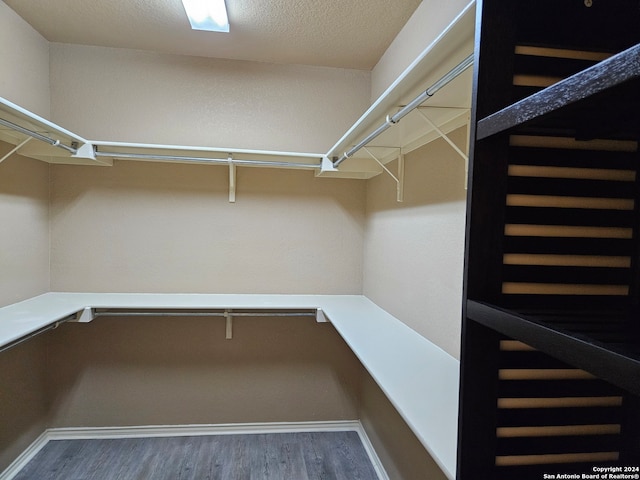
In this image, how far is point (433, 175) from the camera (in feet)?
5.39

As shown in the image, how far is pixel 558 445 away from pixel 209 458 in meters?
2.30

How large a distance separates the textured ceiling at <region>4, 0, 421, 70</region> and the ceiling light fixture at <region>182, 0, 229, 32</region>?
0.23 feet

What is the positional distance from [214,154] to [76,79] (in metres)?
1.07

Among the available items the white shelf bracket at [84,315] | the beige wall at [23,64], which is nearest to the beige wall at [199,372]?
the white shelf bracket at [84,315]

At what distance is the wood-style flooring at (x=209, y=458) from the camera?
86.7 inches

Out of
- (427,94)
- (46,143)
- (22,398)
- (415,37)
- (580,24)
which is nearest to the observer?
(580,24)

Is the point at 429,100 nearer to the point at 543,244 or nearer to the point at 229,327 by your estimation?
the point at 543,244

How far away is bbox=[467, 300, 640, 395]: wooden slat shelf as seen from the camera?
0.37 meters

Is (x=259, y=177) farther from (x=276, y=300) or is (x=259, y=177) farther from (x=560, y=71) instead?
(x=560, y=71)

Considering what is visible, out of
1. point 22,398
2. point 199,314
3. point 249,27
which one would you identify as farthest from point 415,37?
point 22,398

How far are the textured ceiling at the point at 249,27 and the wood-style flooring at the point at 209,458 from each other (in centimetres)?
261

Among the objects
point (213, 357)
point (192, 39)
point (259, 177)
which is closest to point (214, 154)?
point (259, 177)

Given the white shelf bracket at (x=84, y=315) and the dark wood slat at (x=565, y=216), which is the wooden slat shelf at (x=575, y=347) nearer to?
the dark wood slat at (x=565, y=216)

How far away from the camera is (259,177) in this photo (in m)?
2.64
